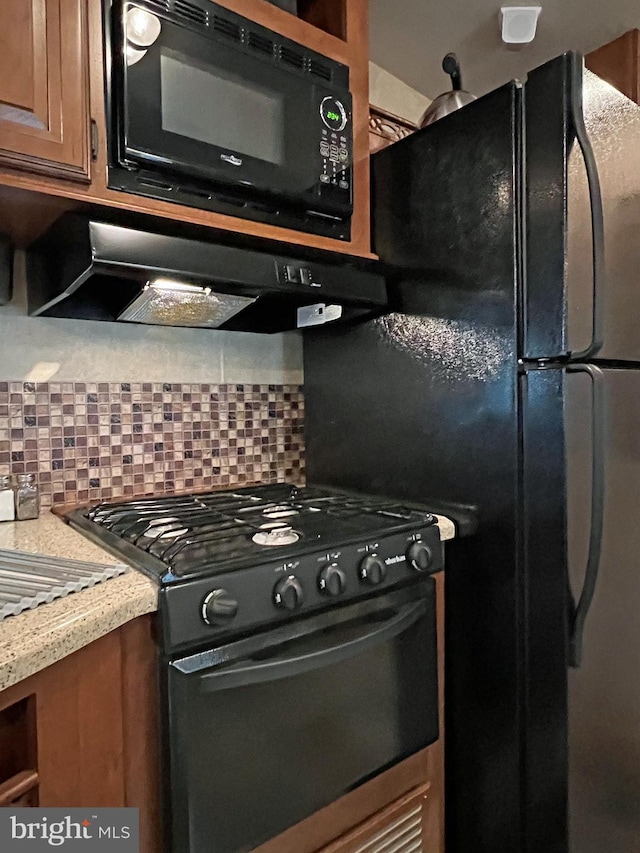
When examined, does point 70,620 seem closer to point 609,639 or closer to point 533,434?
point 533,434

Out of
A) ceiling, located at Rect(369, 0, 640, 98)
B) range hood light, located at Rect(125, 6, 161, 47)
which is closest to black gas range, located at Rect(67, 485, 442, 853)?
range hood light, located at Rect(125, 6, 161, 47)

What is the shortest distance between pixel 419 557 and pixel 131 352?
34.0 inches

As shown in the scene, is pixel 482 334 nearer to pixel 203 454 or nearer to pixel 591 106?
pixel 591 106

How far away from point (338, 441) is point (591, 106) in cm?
95

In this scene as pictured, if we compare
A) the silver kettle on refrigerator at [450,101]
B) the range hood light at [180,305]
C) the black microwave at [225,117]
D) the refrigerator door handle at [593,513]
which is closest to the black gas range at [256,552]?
the refrigerator door handle at [593,513]

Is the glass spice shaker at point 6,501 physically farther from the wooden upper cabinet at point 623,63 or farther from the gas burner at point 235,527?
Result: the wooden upper cabinet at point 623,63

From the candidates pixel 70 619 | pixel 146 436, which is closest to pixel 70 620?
pixel 70 619

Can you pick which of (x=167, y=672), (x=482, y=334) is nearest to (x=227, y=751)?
(x=167, y=672)

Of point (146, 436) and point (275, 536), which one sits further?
point (146, 436)

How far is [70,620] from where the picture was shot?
0.67 meters

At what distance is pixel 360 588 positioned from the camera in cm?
101

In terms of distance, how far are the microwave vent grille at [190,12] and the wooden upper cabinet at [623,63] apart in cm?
131

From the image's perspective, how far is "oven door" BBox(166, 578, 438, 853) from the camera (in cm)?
83

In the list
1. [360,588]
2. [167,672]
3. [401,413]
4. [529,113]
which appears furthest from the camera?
[401,413]
